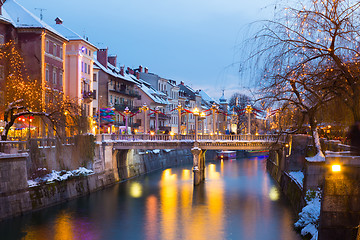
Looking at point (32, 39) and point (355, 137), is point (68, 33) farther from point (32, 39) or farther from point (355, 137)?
point (355, 137)

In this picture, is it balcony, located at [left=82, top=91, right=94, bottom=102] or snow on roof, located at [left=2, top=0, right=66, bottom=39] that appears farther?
balcony, located at [left=82, top=91, right=94, bottom=102]

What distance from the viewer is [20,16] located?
1913 inches

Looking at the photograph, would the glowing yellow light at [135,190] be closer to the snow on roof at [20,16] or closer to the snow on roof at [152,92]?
the snow on roof at [20,16]

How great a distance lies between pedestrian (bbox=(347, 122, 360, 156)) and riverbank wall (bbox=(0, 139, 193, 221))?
2018cm

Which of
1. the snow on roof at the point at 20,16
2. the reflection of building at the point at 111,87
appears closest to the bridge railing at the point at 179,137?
the snow on roof at the point at 20,16

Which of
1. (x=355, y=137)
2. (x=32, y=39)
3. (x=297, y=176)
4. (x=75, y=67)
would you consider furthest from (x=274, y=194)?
(x=75, y=67)

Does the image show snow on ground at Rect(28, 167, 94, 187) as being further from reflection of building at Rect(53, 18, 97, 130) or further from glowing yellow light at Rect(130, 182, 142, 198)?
reflection of building at Rect(53, 18, 97, 130)

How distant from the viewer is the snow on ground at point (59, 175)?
3491 centimetres

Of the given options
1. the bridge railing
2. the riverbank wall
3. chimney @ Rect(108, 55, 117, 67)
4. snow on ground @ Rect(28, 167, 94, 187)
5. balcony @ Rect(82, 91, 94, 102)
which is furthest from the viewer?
chimney @ Rect(108, 55, 117, 67)

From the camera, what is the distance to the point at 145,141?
170 feet

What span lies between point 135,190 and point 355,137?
106 feet

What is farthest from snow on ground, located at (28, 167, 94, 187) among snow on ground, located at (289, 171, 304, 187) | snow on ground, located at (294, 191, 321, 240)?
snow on ground, located at (294, 191, 321, 240)

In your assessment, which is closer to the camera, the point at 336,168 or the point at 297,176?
the point at 336,168

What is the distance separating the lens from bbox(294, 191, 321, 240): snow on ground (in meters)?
23.9
